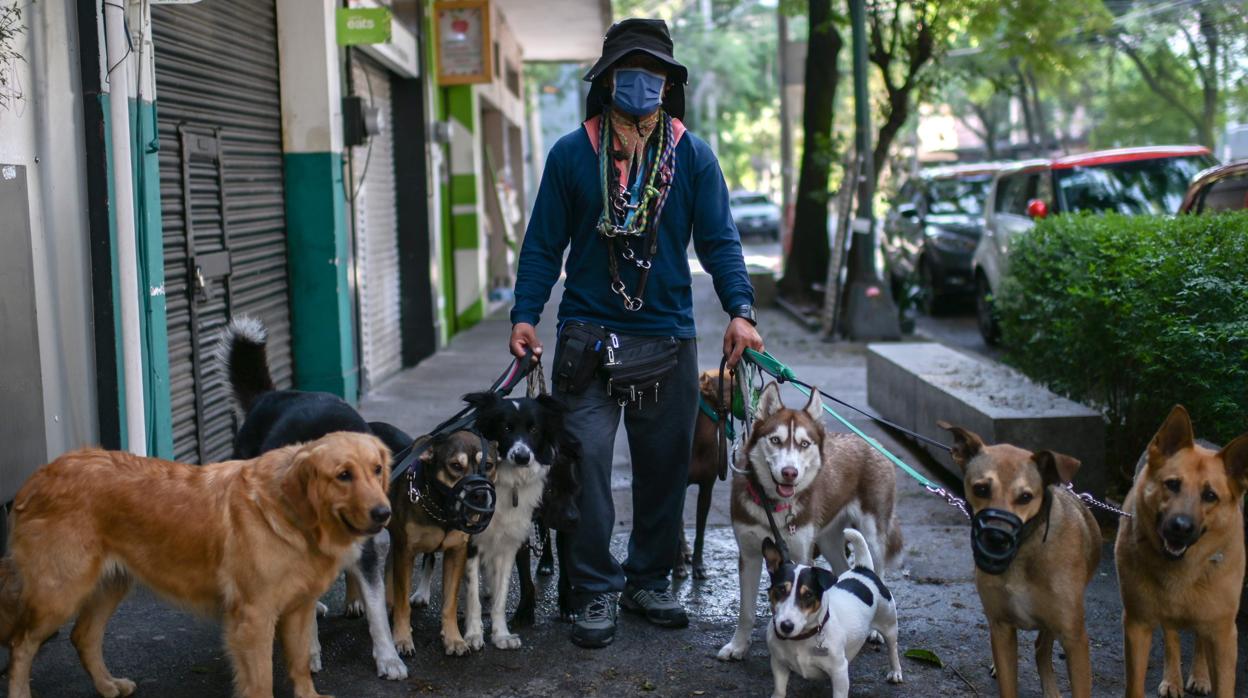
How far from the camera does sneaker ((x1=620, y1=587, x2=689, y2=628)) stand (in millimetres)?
5387

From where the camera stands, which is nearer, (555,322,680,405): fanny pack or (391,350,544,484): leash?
(391,350,544,484): leash

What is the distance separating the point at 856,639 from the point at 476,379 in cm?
797

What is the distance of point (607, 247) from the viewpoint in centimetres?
524

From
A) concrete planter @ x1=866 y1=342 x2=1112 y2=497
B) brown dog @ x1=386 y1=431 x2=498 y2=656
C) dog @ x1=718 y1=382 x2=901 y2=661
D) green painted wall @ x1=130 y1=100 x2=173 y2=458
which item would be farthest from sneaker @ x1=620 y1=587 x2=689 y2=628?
green painted wall @ x1=130 y1=100 x2=173 y2=458

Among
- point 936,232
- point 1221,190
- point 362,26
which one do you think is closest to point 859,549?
point 362,26

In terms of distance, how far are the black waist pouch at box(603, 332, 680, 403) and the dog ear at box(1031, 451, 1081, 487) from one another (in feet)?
5.44

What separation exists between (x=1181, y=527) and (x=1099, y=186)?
1018cm

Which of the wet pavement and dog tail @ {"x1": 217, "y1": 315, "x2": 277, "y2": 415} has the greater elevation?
dog tail @ {"x1": 217, "y1": 315, "x2": 277, "y2": 415}

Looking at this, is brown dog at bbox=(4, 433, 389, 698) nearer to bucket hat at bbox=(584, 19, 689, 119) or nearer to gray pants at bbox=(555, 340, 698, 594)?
gray pants at bbox=(555, 340, 698, 594)

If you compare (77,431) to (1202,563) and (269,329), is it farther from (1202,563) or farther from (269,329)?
(1202,563)

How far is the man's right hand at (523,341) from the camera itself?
5.16m

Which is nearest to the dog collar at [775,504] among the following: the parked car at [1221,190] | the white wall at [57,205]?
the white wall at [57,205]

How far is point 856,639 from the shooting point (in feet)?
14.6

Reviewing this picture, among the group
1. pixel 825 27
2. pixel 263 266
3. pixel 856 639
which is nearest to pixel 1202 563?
pixel 856 639
